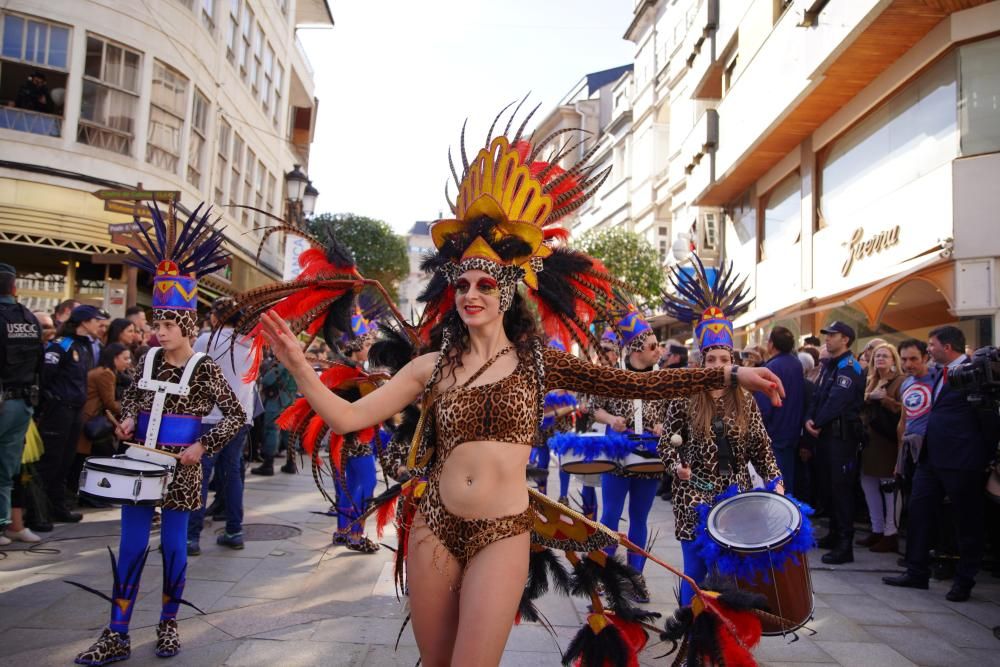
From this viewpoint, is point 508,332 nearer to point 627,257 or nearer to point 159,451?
point 159,451

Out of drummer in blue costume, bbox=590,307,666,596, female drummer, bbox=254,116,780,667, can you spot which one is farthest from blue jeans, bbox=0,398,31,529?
drummer in blue costume, bbox=590,307,666,596

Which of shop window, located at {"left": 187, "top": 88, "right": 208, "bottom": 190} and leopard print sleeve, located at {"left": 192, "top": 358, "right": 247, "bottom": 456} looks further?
shop window, located at {"left": 187, "top": 88, "right": 208, "bottom": 190}

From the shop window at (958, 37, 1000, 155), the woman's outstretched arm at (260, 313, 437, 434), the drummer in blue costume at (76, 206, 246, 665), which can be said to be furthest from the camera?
the shop window at (958, 37, 1000, 155)

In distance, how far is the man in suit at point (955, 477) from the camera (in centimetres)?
579

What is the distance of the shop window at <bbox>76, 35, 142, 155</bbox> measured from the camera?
48.3ft

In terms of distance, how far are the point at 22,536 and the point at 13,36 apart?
11.5 m

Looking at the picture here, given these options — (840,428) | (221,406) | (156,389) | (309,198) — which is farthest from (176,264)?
(309,198)

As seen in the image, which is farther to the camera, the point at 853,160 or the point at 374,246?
the point at 374,246

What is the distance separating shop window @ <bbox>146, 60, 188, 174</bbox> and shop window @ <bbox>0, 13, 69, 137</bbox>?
189cm

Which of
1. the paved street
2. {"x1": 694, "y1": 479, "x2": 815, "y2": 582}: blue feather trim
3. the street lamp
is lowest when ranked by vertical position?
the paved street

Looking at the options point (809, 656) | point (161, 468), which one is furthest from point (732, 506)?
point (161, 468)

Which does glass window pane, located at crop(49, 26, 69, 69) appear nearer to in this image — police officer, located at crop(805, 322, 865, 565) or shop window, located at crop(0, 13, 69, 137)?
shop window, located at crop(0, 13, 69, 137)

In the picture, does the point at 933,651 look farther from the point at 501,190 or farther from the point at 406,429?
the point at 501,190

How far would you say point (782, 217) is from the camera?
60.1 ft
